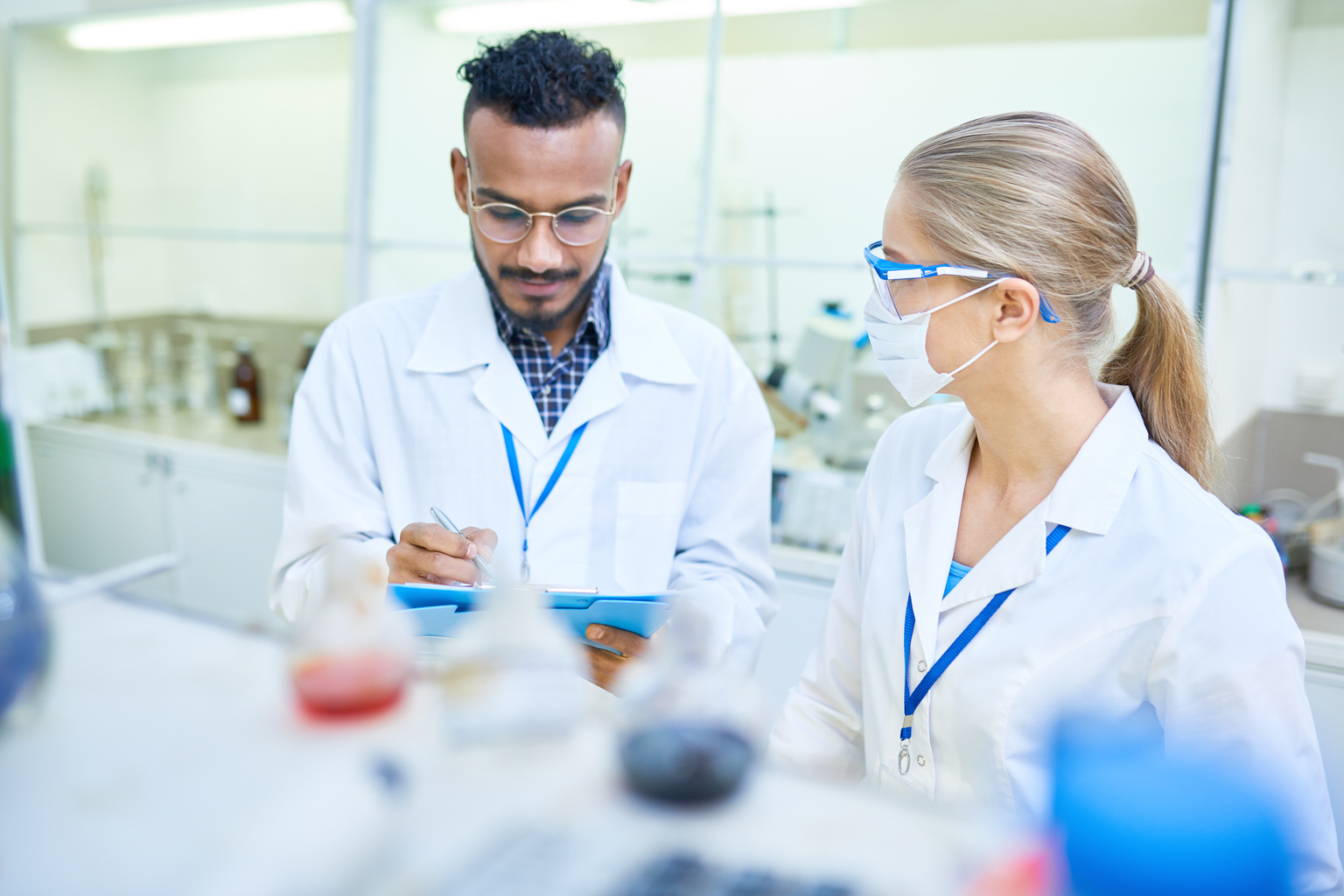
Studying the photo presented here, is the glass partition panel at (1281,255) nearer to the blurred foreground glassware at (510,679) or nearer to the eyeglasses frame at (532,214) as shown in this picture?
the eyeglasses frame at (532,214)

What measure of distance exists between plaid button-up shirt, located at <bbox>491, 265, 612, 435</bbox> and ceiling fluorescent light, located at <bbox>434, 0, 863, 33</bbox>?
1.44 metres

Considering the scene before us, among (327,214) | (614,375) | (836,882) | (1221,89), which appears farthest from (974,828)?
(327,214)

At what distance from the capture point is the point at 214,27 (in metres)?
3.37

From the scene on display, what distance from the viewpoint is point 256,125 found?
357cm

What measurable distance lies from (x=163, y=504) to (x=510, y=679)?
3.20m

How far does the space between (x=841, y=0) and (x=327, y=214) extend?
2.00 m

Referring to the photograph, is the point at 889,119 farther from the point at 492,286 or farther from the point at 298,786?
the point at 298,786

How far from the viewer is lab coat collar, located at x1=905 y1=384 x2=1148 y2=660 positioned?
1070 mm

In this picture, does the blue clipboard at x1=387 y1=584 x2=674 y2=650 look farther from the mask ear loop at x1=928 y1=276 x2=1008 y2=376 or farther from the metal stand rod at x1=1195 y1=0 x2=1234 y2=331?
the metal stand rod at x1=1195 y1=0 x2=1234 y2=331

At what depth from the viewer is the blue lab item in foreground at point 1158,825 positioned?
1.18 feet

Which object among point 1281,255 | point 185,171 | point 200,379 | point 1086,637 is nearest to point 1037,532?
point 1086,637

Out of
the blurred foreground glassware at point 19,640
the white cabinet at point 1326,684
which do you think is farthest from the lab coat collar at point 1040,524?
the white cabinet at point 1326,684

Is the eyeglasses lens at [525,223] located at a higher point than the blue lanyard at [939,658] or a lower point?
higher

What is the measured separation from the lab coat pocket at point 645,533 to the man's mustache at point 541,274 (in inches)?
13.3
